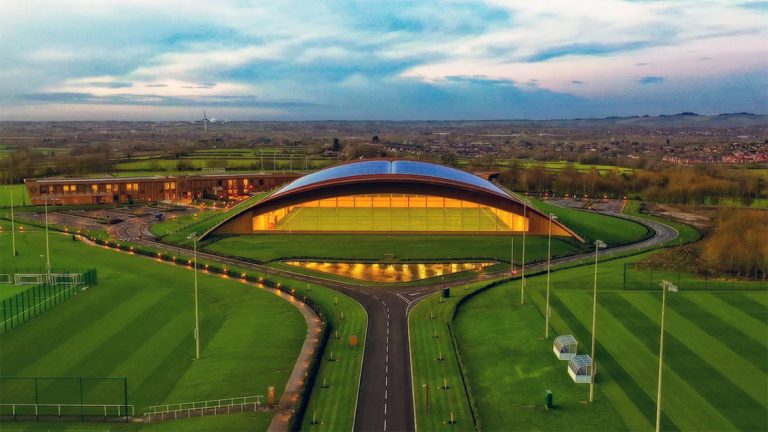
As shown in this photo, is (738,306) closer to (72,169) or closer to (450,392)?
(450,392)

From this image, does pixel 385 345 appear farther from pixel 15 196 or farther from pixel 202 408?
pixel 15 196

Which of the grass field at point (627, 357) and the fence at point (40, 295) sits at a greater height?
the fence at point (40, 295)

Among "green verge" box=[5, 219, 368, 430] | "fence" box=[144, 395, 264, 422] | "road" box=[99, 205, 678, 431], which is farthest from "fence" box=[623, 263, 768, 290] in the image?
"fence" box=[144, 395, 264, 422]

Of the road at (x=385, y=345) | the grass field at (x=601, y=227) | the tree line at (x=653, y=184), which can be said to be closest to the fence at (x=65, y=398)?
the road at (x=385, y=345)

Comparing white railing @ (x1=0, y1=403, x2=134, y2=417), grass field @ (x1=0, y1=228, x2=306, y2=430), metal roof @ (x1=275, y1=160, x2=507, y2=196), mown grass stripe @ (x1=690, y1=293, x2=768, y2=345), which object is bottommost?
white railing @ (x1=0, y1=403, x2=134, y2=417)

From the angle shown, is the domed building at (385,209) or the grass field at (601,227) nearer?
the domed building at (385,209)

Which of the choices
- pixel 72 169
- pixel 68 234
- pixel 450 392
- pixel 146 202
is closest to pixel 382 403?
pixel 450 392

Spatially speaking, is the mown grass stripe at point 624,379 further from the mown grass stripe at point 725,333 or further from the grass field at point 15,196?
the grass field at point 15,196

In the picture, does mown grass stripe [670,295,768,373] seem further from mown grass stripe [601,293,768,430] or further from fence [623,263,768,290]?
fence [623,263,768,290]
